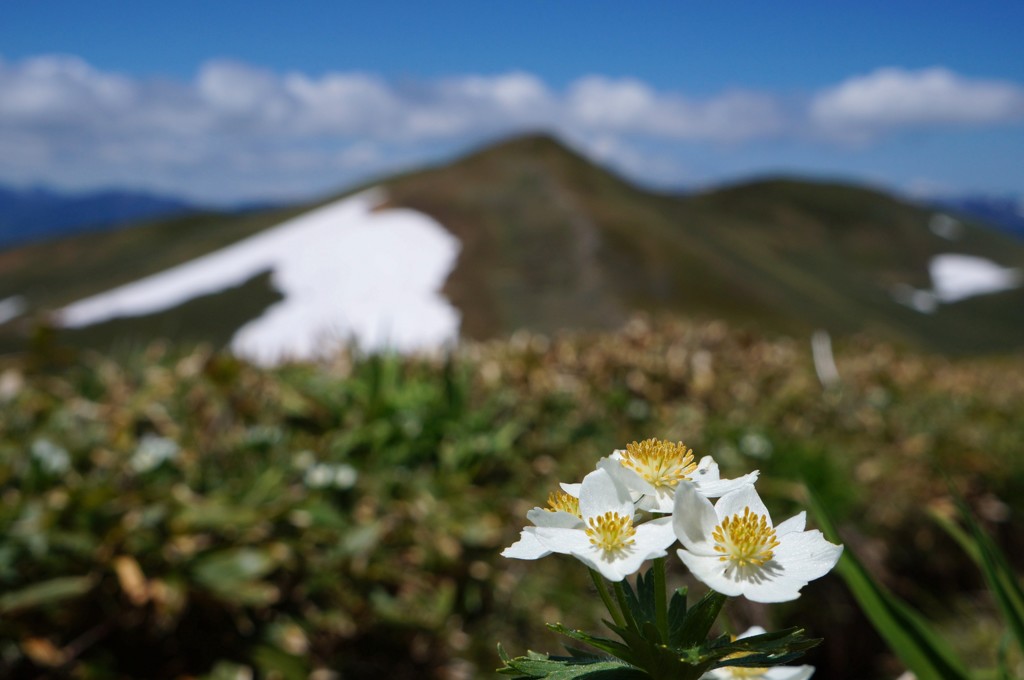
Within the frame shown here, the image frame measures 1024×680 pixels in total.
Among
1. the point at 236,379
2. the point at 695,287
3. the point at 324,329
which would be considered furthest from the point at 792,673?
the point at 695,287

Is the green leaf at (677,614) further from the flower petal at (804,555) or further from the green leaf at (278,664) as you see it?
the green leaf at (278,664)

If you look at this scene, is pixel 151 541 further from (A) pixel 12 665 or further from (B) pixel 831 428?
(B) pixel 831 428

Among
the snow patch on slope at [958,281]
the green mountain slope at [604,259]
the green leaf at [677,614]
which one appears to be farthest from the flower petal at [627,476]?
the snow patch on slope at [958,281]

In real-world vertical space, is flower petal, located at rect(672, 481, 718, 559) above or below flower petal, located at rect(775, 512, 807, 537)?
above

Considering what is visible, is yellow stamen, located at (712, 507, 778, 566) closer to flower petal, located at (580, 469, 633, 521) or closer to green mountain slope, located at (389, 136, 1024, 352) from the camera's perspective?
flower petal, located at (580, 469, 633, 521)

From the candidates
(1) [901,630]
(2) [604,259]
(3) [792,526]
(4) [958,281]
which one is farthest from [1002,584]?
(4) [958,281]

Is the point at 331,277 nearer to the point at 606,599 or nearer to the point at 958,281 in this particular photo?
the point at 606,599

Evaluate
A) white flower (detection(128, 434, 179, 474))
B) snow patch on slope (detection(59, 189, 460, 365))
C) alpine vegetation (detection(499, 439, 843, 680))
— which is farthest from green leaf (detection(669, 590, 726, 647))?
snow patch on slope (detection(59, 189, 460, 365))
